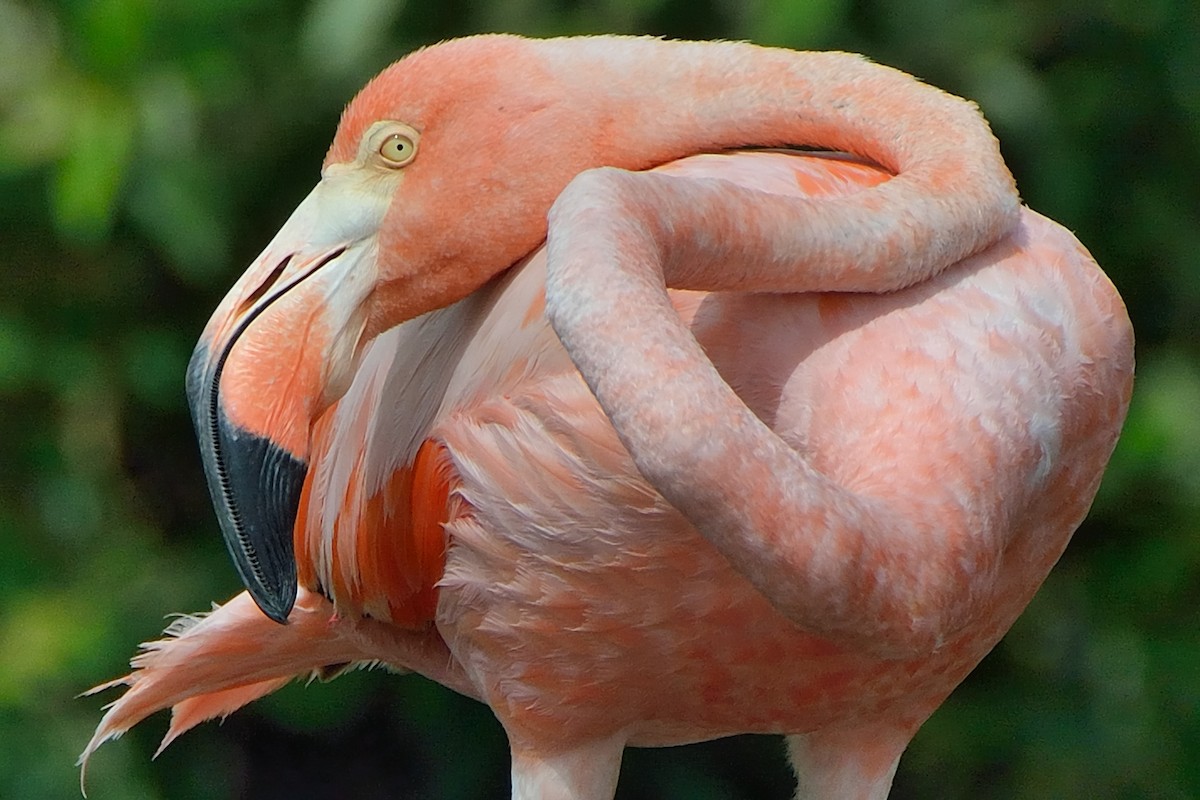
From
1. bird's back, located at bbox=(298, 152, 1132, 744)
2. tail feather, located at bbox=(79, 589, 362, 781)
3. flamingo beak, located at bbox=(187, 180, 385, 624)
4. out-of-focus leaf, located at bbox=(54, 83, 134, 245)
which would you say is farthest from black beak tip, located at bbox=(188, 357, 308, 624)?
out-of-focus leaf, located at bbox=(54, 83, 134, 245)

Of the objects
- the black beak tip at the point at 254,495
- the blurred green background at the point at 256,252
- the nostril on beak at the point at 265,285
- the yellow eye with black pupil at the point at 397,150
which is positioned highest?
the yellow eye with black pupil at the point at 397,150

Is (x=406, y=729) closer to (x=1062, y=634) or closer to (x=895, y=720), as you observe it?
(x=1062, y=634)

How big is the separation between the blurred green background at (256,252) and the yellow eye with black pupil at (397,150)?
1037 millimetres

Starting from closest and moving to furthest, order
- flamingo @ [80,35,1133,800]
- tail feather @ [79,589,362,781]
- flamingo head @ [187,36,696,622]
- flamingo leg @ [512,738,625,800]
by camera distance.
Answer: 1. flamingo @ [80,35,1133,800]
2. flamingo head @ [187,36,696,622]
3. flamingo leg @ [512,738,625,800]
4. tail feather @ [79,589,362,781]

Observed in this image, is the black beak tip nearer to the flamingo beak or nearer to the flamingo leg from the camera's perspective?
the flamingo beak

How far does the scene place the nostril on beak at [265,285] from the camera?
114 cm

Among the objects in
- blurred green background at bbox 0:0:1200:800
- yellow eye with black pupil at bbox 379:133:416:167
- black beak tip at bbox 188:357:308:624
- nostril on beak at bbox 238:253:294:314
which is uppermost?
yellow eye with black pupil at bbox 379:133:416:167

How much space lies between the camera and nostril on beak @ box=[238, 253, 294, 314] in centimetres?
114

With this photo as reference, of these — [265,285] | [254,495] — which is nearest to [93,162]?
[265,285]

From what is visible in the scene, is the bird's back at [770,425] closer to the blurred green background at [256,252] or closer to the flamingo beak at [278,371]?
the flamingo beak at [278,371]

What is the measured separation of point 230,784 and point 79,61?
1.19 m

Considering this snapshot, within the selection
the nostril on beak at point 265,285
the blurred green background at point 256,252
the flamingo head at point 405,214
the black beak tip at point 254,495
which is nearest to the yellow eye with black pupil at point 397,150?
the flamingo head at point 405,214

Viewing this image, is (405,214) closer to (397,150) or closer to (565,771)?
(397,150)

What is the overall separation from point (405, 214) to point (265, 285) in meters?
0.12
